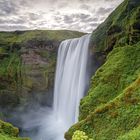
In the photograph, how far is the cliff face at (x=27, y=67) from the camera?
62.3 meters

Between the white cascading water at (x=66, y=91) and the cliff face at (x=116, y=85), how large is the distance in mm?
4213

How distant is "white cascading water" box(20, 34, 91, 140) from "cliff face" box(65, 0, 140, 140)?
13.8ft

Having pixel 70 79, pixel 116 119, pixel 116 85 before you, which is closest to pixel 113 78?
pixel 116 85

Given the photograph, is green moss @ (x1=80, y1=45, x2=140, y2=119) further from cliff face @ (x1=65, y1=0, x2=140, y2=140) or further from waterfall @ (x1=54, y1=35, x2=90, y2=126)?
waterfall @ (x1=54, y1=35, x2=90, y2=126)

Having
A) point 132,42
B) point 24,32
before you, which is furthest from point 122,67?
point 24,32

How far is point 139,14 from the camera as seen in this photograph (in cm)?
3531

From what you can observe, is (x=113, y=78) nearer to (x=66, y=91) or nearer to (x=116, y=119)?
(x=116, y=119)

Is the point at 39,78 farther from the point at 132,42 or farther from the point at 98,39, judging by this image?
the point at 132,42

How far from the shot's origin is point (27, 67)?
6506cm

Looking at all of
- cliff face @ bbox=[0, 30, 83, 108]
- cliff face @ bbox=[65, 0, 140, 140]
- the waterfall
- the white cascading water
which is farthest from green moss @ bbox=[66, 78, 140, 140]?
cliff face @ bbox=[0, 30, 83, 108]

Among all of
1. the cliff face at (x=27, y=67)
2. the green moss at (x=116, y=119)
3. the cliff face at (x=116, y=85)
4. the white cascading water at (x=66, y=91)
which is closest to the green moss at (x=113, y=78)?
the cliff face at (x=116, y=85)

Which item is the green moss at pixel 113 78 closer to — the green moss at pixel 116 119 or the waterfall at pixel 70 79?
the green moss at pixel 116 119

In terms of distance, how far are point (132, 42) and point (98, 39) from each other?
1065 cm

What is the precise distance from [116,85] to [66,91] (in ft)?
78.8
